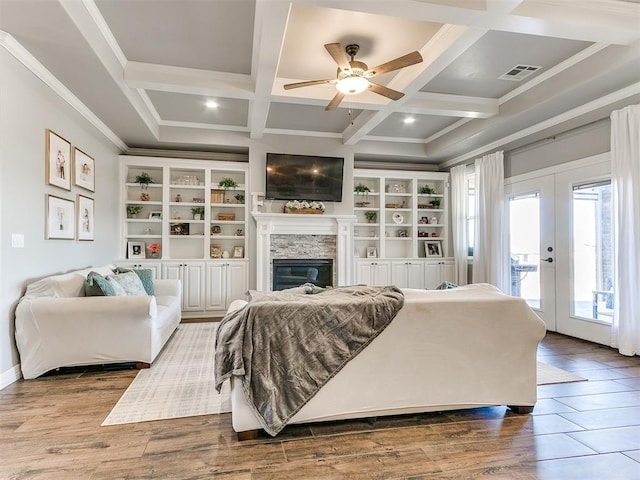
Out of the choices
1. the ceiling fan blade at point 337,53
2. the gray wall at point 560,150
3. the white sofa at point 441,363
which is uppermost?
the ceiling fan blade at point 337,53

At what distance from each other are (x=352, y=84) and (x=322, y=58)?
27.6 inches

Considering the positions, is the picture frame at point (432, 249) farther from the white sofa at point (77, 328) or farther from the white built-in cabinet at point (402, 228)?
the white sofa at point (77, 328)

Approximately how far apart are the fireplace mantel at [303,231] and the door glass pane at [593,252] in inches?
125

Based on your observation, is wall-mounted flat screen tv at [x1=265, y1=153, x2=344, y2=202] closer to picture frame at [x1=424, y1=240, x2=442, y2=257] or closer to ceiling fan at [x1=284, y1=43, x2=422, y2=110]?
picture frame at [x1=424, y1=240, x2=442, y2=257]

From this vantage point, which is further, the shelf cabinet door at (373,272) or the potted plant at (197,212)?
the shelf cabinet door at (373,272)

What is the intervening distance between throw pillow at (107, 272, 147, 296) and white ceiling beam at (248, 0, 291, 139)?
253 cm

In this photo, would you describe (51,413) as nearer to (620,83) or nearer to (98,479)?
(98,479)

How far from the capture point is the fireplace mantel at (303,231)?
5883 mm

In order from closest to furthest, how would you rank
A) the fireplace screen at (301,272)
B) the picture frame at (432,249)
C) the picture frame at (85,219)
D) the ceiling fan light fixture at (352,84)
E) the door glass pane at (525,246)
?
1. the ceiling fan light fixture at (352,84)
2. the picture frame at (85,219)
3. the door glass pane at (525,246)
4. the fireplace screen at (301,272)
5. the picture frame at (432,249)

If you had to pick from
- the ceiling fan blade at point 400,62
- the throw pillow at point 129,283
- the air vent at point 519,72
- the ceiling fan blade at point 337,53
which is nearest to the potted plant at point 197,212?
the throw pillow at point 129,283

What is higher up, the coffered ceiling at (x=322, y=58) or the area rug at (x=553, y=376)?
the coffered ceiling at (x=322, y=58)

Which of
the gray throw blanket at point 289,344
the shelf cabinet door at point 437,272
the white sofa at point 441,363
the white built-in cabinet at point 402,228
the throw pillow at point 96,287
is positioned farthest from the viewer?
the shelf cabinet door at point 437,272

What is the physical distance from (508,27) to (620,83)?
163 centimetres

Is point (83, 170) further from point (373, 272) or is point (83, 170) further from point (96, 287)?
point (373, 272)
